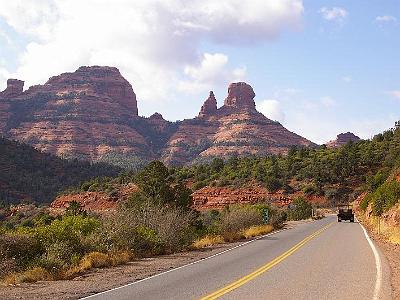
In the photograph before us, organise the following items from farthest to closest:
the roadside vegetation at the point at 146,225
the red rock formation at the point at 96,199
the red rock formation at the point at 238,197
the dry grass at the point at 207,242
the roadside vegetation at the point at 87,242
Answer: the red rock formation at the point at 96,199
the red rock formation at the point at 238,197
the dry grass at the point at 207,242
the roadside vegetation at the point at 146,225
the roadside vegetation at the point at 87,242

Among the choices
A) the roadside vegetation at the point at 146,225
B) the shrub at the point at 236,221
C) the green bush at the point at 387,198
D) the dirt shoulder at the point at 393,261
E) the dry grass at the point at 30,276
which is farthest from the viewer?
the green bush at the point at 387,198

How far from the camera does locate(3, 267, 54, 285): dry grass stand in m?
13.0

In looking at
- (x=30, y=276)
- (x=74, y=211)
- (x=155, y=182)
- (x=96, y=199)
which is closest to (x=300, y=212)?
(x=74, y=211)

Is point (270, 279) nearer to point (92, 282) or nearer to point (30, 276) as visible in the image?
point (92, 282)

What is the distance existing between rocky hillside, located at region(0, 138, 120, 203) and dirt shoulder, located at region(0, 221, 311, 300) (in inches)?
2844

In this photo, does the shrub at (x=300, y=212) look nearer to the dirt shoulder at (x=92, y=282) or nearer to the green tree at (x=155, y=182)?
the green tree at (x=155, y=182)

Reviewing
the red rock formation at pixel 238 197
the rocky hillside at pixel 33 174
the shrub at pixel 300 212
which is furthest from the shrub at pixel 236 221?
the rocky hillside at pixel 33 174

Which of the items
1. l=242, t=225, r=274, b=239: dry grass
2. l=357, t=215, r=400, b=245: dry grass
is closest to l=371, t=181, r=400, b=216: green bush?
l=357, t=215, r=400, b=245: dry grass

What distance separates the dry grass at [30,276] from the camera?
1303 centimetres

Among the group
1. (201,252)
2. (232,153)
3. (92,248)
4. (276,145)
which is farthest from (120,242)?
(276,145)

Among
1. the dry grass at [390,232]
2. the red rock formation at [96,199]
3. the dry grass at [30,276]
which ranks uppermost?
the red rock formation at [96,199]

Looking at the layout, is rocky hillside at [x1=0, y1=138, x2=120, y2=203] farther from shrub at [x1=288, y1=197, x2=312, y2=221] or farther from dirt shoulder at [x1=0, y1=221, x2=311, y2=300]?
dirt shoulder at [x1=0, y1=221, x2=311, y2=300]

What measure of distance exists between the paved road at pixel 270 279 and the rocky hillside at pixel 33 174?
73.8 m

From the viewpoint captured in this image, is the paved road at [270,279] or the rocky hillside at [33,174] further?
the rocky hillside at [33,174]
